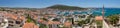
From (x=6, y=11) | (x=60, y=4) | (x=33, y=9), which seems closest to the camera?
(x=60, y=4)

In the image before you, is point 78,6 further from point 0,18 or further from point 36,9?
point 0,18

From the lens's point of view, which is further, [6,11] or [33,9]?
[6,11]

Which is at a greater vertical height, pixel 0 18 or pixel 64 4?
pixel 64 4

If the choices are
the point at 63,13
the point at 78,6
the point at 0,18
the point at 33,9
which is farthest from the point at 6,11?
the point at 78,6

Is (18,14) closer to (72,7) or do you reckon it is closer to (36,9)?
(36,9)

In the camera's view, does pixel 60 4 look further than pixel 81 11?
No

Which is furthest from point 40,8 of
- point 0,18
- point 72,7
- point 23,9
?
point 0,18

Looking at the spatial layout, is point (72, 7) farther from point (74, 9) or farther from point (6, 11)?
point (6, 11)

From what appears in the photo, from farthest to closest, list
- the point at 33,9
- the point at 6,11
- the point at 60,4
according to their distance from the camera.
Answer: the point at 6,11, the point at 33,9, the point at 60,4
